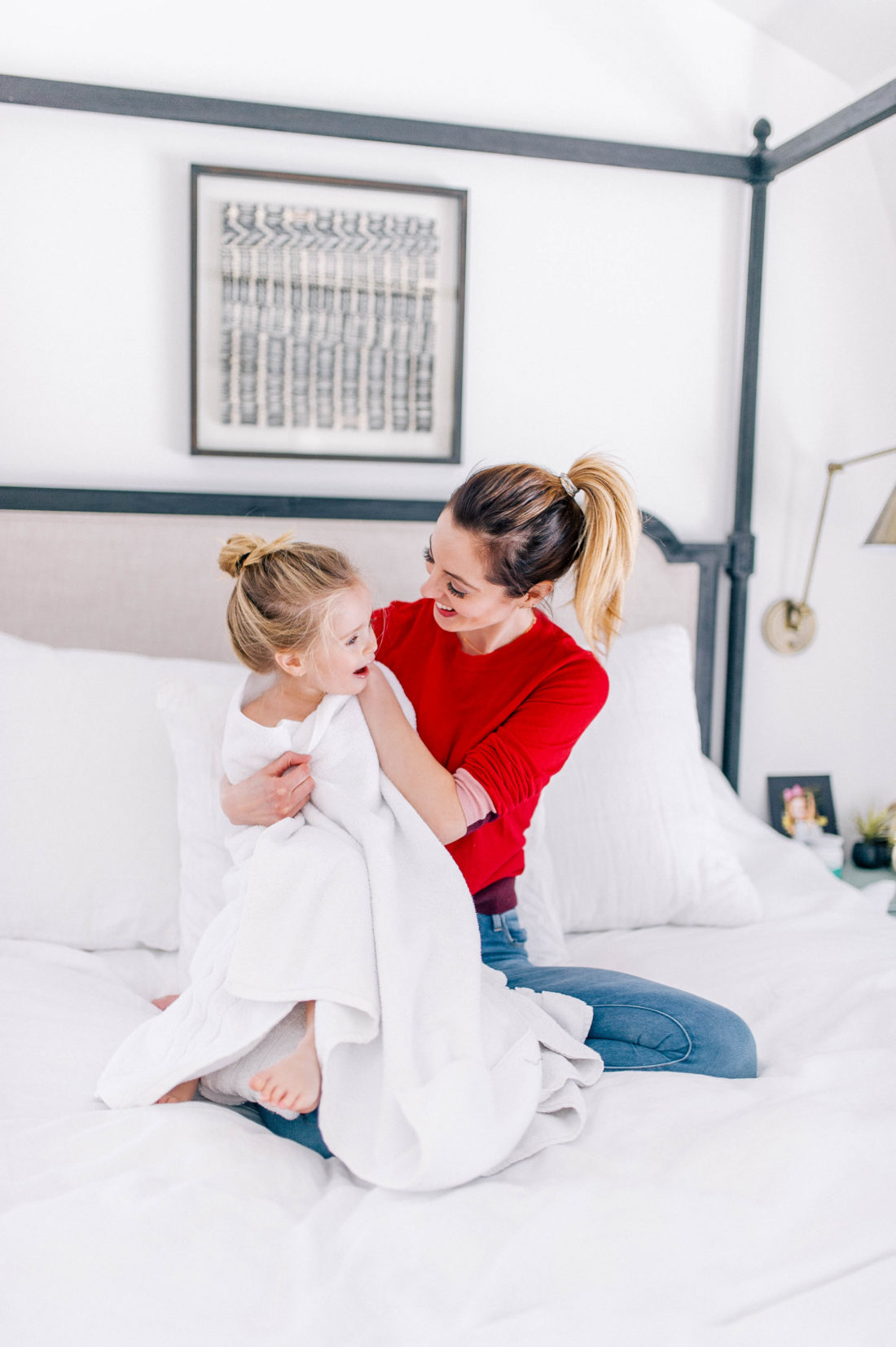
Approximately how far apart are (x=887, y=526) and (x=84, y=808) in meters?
1.65

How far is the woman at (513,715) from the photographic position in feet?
4.17

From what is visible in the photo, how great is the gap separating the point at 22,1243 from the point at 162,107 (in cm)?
189

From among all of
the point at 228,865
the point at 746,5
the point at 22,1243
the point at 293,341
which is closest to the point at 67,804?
the point at 228,865

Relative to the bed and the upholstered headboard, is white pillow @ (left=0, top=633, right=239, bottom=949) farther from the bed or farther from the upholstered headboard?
the upholstered headboard

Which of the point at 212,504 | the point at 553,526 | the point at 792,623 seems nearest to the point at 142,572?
the point at 212,504

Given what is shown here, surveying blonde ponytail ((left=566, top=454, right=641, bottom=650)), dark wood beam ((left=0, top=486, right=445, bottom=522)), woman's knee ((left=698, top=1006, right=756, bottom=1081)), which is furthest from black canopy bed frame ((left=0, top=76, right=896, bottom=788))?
woman's knee ((left=698, top=1006, right=756, bottom=1081))

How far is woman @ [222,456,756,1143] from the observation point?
50.1 inches

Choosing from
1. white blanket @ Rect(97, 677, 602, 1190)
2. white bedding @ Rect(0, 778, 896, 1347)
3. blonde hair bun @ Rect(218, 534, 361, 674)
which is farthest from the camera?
blonde hair bun @ Rect(218, 534, 361, 674)

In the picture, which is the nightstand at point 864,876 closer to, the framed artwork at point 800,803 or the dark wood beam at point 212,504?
the framed artwork at point 800,803

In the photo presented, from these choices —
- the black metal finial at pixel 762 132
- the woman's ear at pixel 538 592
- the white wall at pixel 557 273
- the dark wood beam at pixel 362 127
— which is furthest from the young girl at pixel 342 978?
the black metal finial at pixel 762 132

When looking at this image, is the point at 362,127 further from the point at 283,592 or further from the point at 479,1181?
the point at 479,1181

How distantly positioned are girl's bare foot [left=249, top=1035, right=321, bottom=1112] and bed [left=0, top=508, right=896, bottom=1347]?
0.05m

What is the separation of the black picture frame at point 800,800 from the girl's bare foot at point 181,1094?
167cm

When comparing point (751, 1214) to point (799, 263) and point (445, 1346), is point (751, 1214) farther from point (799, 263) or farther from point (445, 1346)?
point (799, 263)
